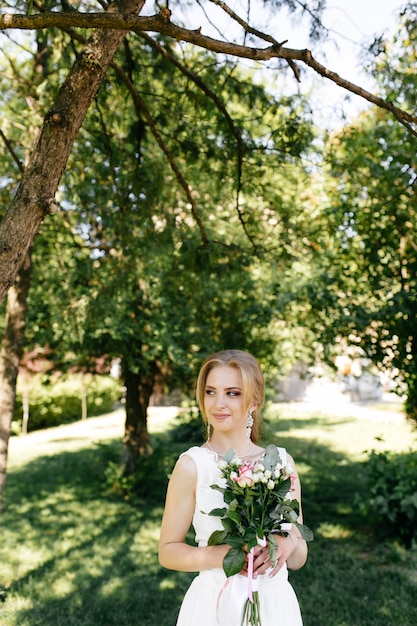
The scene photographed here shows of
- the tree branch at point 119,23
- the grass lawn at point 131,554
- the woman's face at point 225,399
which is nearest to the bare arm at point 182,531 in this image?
the woman's face at point 225,399

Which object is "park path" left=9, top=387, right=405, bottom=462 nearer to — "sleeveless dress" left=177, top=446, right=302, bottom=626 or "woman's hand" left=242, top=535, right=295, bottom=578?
"sleeveless dress" left=177, top=446, right=302, bottom=626

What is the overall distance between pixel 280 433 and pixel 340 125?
10849 mm

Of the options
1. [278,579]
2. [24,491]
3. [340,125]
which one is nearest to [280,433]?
[24,491]

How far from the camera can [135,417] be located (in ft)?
30.9

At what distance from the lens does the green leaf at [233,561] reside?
2.04 meters

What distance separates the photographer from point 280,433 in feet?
47.5

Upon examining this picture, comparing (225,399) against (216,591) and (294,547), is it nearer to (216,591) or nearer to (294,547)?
(294,547)

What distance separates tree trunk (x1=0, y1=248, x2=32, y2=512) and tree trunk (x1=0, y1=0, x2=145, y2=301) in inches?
101

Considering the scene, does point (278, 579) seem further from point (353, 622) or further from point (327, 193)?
point (327, 193)

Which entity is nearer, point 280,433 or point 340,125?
point 340,125

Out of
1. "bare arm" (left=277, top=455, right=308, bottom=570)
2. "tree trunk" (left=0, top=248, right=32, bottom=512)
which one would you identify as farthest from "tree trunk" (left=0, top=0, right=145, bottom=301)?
"tree trunk" (left=0, top=248, right=32, bottom=512)

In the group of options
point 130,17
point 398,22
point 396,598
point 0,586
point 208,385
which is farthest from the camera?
point 0,586

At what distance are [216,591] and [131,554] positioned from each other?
4.39 metres

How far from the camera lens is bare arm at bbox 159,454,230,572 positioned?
2.20 m
